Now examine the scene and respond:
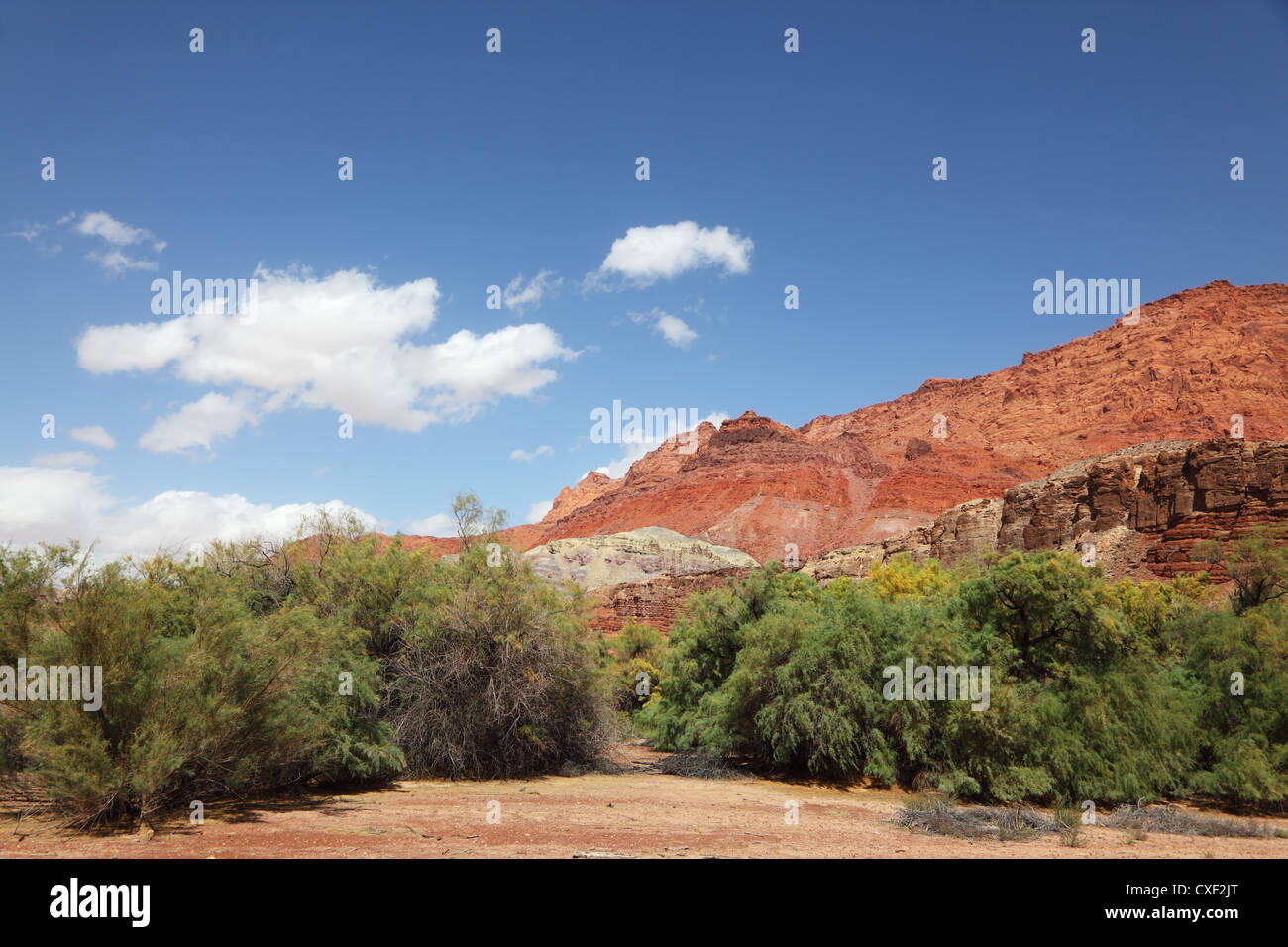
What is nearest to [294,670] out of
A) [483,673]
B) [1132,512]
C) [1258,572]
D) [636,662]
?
[483,673]

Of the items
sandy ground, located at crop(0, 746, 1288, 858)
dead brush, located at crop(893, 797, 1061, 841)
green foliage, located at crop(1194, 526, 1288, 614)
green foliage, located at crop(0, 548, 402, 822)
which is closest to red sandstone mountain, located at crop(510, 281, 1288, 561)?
green foliage, located at crop(1194, 526, 1288, 614)

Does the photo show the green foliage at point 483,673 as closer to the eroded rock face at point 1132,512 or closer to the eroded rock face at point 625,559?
the eroded rock face at point 1132,512

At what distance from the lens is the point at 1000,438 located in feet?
479

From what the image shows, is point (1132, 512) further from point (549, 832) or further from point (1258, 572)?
point (549, 832)

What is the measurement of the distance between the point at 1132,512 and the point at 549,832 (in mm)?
54965

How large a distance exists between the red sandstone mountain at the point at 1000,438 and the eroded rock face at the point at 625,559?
1517cm

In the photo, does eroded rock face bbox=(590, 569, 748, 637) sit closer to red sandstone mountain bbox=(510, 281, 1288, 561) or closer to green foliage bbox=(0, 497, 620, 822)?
green foliage bbox=(0, 497, 620, 822)

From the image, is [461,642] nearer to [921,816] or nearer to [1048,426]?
[921,816]

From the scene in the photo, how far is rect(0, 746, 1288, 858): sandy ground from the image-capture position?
9.97 metres

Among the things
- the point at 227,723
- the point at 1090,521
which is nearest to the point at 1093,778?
the point at 227,723

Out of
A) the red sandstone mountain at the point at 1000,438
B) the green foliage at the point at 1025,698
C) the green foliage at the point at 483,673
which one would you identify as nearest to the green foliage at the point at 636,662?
the green foliage at the point at 1025,698

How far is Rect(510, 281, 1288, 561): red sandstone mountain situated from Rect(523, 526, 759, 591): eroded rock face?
1517cm

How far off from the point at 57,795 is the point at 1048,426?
153 m

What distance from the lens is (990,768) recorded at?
17562 mm
